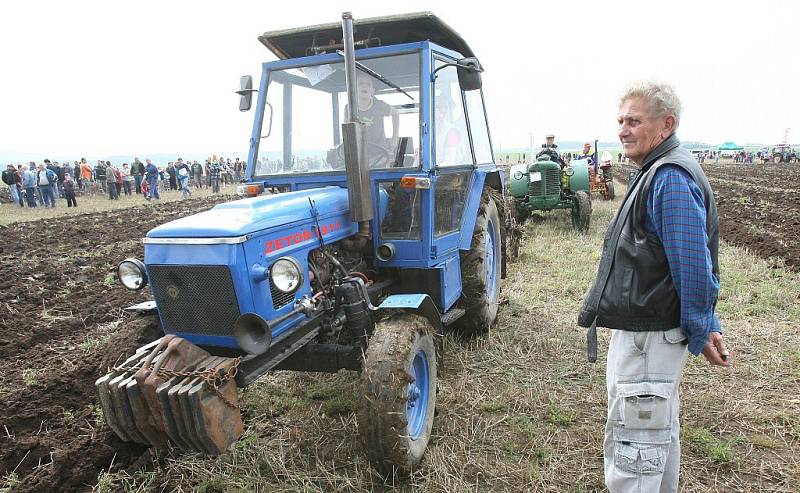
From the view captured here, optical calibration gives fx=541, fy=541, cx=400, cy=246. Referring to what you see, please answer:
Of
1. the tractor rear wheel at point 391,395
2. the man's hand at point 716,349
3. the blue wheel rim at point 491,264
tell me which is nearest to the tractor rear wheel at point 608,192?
the blue wheel rim at point 491,264

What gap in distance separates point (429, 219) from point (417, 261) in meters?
0.30

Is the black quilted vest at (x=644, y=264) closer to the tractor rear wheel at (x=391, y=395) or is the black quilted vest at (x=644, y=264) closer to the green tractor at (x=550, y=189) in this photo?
A: the tractor rear wheel at (x=391, y=395)

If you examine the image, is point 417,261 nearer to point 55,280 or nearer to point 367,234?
point 367,234

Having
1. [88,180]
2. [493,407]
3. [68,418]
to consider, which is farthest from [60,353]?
[88,180]

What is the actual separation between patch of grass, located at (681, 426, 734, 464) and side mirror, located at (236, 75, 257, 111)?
11.4ft

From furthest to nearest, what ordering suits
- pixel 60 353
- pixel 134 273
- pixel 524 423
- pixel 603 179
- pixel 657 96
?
pixel 603 179 < pixel 60 353 < pixel 524 423 < pixel 134 273 < pixel 657 96

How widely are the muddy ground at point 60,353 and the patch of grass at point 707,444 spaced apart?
10.1 ft

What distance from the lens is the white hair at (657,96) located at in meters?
1.94

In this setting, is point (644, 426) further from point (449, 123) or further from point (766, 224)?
point (766, 224)

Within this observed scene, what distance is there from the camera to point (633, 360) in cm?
203

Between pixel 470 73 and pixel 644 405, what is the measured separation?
7.55 feet

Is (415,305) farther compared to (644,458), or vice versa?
(415,305)

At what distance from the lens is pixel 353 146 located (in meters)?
2.89

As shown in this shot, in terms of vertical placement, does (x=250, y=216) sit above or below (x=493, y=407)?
above
